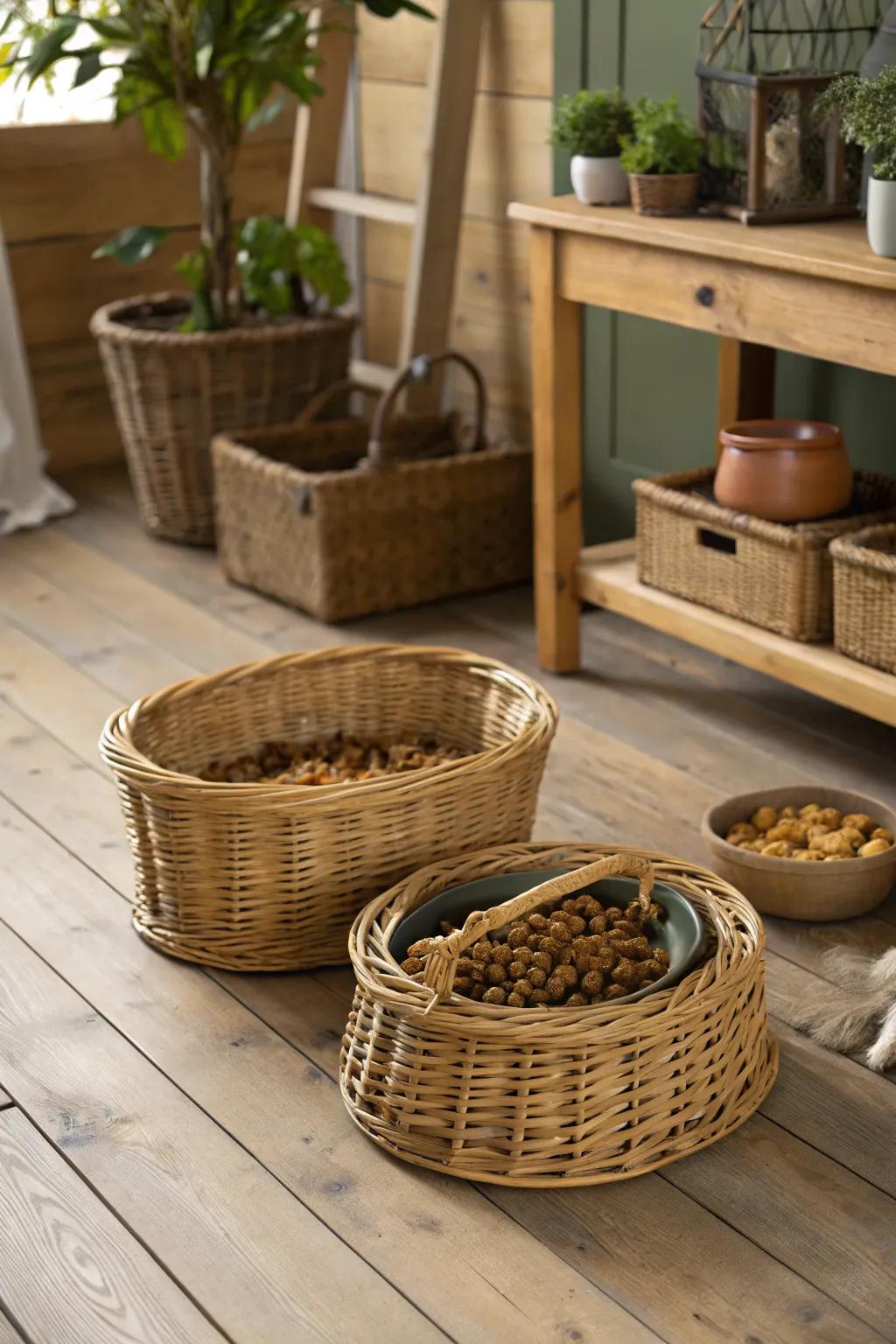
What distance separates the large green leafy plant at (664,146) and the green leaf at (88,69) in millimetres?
1313

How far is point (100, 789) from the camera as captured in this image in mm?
2613

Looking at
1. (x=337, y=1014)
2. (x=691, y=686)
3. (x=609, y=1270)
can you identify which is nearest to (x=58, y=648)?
(x=691, y=686)

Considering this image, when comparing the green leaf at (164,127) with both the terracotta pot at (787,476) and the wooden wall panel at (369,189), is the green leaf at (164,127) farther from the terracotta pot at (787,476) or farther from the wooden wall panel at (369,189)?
the terracotta pot at (787,476)

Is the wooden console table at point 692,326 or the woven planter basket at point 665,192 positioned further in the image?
the woven planter basket at point 665,192

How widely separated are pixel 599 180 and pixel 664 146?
156 millimetres

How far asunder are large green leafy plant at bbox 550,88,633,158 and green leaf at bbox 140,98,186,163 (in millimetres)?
1240

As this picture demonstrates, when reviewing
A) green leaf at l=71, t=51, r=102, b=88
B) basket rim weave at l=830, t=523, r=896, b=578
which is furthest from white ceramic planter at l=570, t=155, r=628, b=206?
green leaf at l=71, t=51, r=102, b=88

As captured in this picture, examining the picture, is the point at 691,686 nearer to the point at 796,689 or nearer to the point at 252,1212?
the point at 796,689

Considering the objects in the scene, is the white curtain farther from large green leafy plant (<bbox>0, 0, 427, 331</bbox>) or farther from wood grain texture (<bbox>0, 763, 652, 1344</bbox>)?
wood grain texture (<bbox>0, 763, 652, 1344</bbox>)

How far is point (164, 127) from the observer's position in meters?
3.65

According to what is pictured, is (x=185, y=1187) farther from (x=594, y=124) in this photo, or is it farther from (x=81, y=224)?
(x=81, y=224)

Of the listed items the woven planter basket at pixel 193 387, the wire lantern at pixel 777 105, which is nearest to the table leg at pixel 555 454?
the wire lantern at pixel 777 105

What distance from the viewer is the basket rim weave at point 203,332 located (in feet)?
11.7

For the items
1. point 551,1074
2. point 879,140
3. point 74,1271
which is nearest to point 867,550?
point 879,140
